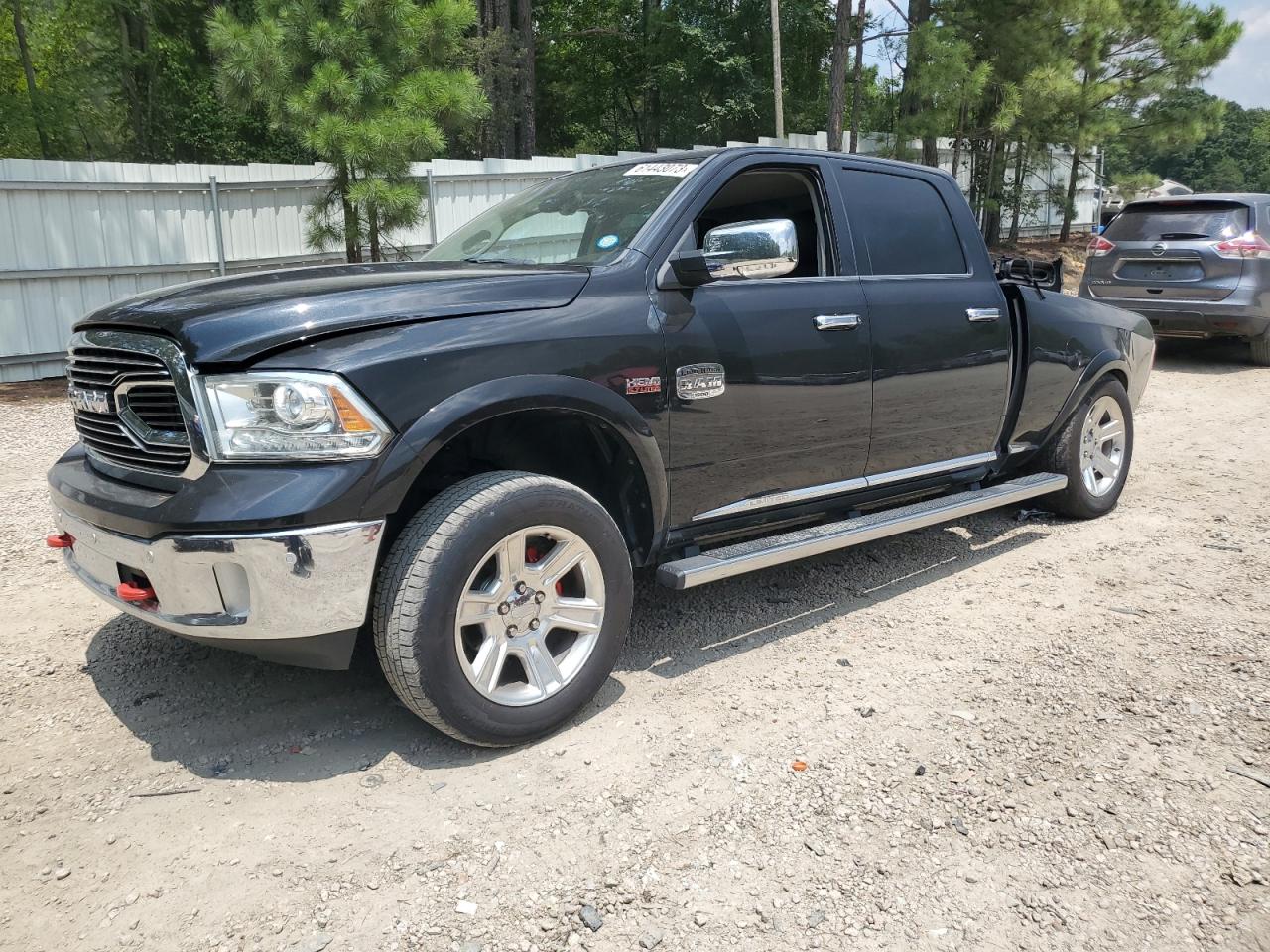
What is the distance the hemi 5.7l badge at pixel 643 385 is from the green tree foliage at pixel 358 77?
7.22 metres

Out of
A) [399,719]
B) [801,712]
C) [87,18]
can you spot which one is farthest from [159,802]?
[87,18]

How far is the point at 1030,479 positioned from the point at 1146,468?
240cm

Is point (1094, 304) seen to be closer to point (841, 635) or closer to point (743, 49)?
point (841, 635)

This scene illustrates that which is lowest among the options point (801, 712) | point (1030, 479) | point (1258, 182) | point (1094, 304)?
point (801, 712)

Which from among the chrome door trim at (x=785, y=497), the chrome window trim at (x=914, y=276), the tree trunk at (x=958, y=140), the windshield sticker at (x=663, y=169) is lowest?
the chrome door trim at (x=785, y=497)

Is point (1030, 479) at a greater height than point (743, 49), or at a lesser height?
lesser

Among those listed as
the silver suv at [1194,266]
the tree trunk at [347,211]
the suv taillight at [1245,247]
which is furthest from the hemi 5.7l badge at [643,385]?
the suv taillight at [1245,247]

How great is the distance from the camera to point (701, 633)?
4.27 meters

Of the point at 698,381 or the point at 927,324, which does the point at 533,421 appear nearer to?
the point at 698,381

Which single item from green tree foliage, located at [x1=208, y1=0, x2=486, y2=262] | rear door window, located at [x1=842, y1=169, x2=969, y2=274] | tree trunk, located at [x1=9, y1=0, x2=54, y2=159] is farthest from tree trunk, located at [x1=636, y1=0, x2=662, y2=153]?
rear door window, located at [x1=842, y1=169, x2=969, y2=274]

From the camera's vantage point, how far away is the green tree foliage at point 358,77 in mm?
9781

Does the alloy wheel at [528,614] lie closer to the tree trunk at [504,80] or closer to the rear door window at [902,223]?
the rear door window at [902,223]

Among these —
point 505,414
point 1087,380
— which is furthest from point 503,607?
point 1087,380

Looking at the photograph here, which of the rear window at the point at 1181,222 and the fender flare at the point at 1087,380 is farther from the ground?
the rear window at the point at 1181,222
